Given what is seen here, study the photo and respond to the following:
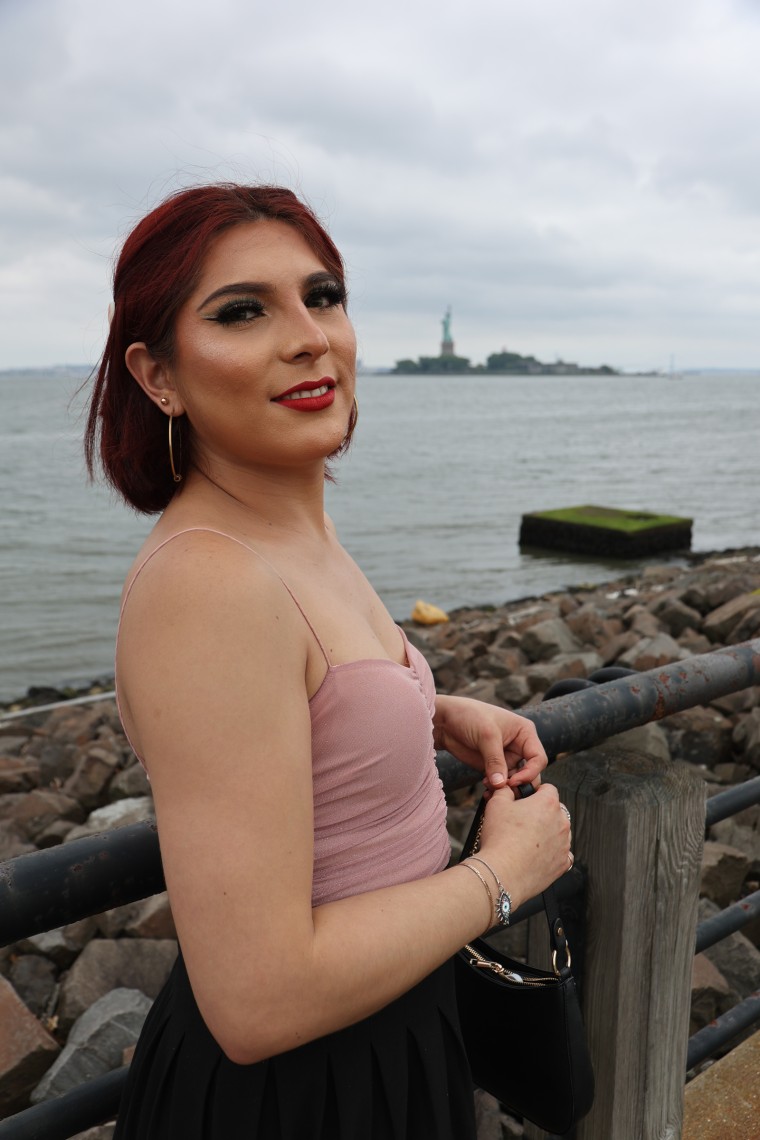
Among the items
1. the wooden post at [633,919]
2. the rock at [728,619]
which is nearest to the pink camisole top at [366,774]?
the wooden post at [633,919]

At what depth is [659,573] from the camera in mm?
18266

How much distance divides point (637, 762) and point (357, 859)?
776 mm

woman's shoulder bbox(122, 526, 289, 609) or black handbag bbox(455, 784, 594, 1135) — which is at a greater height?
woman's shoulder bbox(122, 526, 289, 609)

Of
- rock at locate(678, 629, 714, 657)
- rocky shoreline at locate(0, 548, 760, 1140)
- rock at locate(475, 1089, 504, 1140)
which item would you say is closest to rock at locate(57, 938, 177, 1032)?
rocky shoreline at locate(0, 548, 760, 1140)

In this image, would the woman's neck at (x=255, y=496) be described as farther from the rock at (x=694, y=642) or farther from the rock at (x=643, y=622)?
the rock at (x=643, y=622)

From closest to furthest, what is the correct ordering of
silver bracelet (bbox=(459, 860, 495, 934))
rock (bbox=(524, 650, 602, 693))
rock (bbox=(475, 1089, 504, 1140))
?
silver bracelet (bbox=(459, 860, 495, 934)) < rock (bbox=(475, 1089, 504, 1140)) < rock (bbox=(524, 650, 602, 693))

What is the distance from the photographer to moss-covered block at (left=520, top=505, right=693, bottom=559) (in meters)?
21.3

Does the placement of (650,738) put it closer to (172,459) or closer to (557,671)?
(557,671)

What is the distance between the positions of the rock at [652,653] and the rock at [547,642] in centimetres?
144

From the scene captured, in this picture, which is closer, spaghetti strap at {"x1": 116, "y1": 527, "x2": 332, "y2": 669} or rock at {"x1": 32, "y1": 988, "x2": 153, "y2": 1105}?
spaghetti strap at {"x1": 116, "y1": 527, "x2": 332, "y2": 669}

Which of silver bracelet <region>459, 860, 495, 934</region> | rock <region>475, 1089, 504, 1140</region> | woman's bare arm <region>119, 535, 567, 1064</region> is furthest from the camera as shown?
rock <region>475, 1089, 504, 1140</region>

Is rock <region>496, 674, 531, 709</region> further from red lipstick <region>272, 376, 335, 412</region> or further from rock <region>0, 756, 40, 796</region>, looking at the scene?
red lipstick <region>272, 376, 335, 412</region>

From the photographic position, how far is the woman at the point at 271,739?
110cm

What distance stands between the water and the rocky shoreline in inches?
79.2
